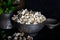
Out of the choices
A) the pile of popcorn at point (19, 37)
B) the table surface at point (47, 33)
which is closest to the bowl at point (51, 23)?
the table surface at point (47, 33)

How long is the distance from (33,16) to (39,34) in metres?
0.11

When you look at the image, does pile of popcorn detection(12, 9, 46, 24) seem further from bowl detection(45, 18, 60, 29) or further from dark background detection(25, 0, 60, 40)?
dark background detection(25, 0, 60, 40)

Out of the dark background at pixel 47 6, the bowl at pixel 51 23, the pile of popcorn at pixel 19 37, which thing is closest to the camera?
the pile of popcorn at pixel 19 37

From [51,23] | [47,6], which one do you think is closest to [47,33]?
[51,23]

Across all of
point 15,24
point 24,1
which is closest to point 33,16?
point 15,24

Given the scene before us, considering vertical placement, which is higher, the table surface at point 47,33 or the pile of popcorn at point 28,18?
the pile of popcorn at point 28,18

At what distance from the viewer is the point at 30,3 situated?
1.36 metres

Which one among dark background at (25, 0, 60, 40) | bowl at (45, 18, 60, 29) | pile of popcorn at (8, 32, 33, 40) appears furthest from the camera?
dark background at (25, 0, 60, 40)

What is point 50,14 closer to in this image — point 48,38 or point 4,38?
point 48,38

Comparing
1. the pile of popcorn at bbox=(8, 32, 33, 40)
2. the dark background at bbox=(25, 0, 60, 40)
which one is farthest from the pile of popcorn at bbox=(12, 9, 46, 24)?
the dark background at bbox=(25, 0, 60, 40)

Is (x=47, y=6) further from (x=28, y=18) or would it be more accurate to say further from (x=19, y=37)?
(x=19, y=37)

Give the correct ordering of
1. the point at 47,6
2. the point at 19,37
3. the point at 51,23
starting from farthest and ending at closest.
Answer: the point at 47,6, the point at 51,23, the point at 19,37

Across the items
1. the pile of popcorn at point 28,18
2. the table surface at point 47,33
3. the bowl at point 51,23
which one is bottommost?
the table surface at point 47,33

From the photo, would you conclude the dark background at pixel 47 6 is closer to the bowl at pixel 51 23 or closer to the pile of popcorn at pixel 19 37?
the bowl at pixel 51 23
